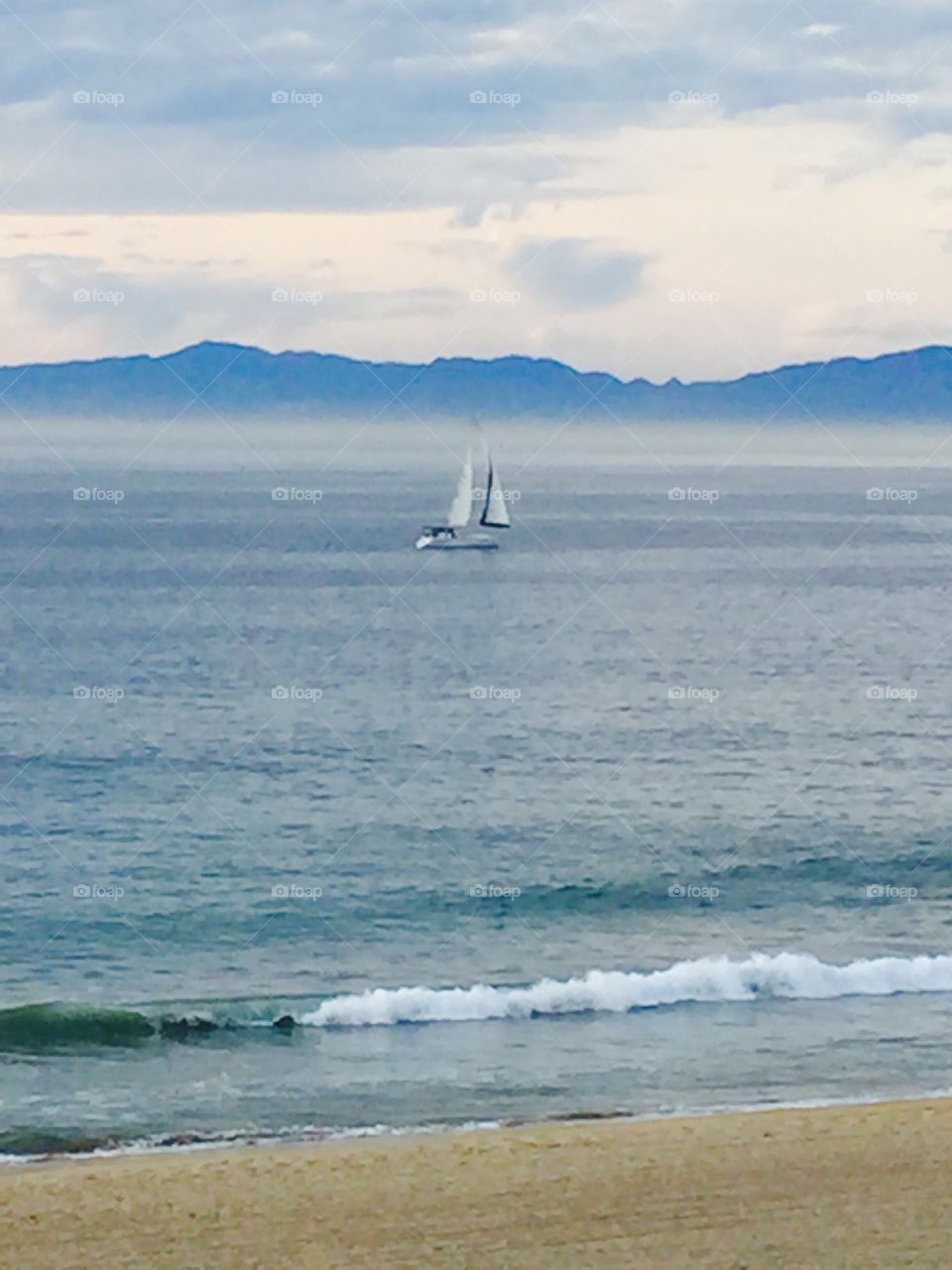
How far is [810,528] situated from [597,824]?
6159 cm

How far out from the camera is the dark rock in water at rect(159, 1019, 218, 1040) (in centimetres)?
2099

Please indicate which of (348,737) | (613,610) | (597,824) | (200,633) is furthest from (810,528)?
(597,824)

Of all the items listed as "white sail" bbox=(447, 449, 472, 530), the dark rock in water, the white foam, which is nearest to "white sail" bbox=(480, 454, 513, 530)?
"white sail" bbox=(447, 449, 472, 530)

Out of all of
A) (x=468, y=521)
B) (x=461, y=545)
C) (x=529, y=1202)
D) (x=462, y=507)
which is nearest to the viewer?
(x=529, y=1202)

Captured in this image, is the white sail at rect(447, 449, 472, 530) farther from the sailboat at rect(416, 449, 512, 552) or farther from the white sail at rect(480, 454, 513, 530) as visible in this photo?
the white sail at rect(480, 454, 513, 530)

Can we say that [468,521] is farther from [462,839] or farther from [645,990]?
[645,990]

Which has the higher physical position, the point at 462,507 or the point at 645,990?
the point at 462,507

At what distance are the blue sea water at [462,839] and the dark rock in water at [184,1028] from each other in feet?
0.39

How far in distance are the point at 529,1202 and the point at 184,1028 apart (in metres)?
8.31

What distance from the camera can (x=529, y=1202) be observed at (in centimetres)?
1379

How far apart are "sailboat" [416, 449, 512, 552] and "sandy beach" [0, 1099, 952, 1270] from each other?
190ft

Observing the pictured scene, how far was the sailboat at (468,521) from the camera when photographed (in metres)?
73.8

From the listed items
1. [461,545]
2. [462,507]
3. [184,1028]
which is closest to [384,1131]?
[184,1028]

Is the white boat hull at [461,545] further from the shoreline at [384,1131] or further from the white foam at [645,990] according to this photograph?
the shoreline at [384,1131]
